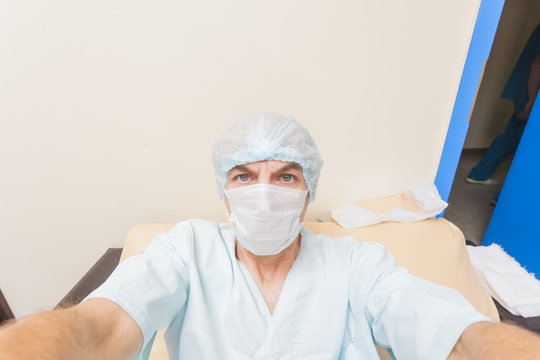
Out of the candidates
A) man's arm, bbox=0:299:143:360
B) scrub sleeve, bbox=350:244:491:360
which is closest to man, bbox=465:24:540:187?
scrub sleeve, bbox=350:244:491:360

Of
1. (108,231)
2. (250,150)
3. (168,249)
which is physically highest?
(250,150)

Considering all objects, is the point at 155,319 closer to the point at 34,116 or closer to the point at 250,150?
the point at 250,150

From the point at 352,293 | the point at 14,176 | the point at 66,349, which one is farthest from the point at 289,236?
the point at 14,176

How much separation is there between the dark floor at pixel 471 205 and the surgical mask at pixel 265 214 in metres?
2.23

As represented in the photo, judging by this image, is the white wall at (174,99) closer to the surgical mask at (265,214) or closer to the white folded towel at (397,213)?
the white folded towel at (397,213)

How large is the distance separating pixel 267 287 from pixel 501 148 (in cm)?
325

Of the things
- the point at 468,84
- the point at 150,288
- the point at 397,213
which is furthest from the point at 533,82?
the point at 150,288

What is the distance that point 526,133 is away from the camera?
5.88ft

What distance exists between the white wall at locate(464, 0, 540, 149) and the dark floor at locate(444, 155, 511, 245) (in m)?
0.61

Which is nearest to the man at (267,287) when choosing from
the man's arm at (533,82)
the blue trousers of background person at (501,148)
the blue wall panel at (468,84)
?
the blue wall panel at (468,84)

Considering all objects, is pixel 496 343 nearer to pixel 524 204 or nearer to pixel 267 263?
pixel 267 263

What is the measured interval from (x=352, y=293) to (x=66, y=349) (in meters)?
0.73

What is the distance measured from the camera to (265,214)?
0.79 metres

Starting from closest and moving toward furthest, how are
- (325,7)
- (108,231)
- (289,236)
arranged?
1. (289,236)
2. (325,7)
3. (108,231)
